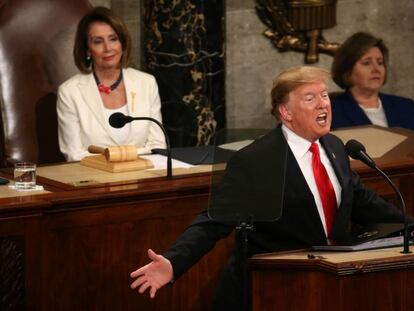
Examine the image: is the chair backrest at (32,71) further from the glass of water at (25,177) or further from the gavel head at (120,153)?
the glass of water at (25,177)

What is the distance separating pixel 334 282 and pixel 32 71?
362 centimetres

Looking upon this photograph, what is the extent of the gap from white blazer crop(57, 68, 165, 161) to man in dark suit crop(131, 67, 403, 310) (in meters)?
2.13

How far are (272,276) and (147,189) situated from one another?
1.27 m

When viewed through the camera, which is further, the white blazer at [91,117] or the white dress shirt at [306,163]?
the white blazer at [91,117]

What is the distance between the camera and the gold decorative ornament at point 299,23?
359 inches

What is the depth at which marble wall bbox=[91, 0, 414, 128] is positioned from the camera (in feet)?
29.6

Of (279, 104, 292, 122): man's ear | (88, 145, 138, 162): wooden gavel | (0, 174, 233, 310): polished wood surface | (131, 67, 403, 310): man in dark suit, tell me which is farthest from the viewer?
(88, 145, 138, 162): wooden gavel

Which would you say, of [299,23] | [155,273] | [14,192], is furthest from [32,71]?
[155,273]

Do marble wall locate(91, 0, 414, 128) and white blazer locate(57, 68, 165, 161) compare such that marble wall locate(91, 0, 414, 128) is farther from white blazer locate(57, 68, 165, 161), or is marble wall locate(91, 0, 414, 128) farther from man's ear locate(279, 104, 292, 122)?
man's ear locate(279, 104, 292, 122)

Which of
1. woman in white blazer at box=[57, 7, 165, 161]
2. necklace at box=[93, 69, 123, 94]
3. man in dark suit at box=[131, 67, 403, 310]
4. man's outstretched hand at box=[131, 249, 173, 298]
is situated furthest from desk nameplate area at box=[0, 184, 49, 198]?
necklace at box=[93, 69, 123, 94]

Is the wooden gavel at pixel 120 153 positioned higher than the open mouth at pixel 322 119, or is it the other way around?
the open mouth at pixel 322 119

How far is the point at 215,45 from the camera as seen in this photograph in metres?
8.45

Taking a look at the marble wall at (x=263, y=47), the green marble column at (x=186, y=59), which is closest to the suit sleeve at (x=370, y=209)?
the green marble column at (x=186, y=59)

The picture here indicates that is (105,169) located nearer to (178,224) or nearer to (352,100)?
(178,224)
